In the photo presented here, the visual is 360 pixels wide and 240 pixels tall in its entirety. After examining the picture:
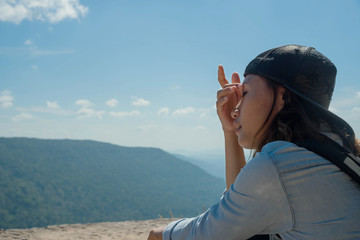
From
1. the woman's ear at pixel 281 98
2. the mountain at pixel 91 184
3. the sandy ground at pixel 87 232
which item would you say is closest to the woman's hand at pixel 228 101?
the woman's ear at pixel 281 98

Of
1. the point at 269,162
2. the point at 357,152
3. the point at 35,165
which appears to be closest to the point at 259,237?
the point at 269,162

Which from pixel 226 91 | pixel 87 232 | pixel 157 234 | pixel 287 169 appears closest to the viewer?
pixel 287 169

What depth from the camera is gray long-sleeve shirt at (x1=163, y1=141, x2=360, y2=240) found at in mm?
983

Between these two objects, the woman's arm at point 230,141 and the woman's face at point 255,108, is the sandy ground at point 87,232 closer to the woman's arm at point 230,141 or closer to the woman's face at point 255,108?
the woman's arm at point 230,141

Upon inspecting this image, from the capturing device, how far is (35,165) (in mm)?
102312

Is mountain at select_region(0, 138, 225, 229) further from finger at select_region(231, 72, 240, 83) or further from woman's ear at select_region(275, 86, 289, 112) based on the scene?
woman's ear at select_region(275, 86, 289, 112)

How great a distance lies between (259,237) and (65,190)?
103m

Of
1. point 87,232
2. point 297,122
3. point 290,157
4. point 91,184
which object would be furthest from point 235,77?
point 91,184

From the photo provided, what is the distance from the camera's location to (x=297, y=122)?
4.00ft

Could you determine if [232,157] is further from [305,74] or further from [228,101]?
[305,74]

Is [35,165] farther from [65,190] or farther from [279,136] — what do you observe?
[279,136]

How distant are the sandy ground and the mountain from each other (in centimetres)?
6842

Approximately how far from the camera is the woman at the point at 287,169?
989 mm

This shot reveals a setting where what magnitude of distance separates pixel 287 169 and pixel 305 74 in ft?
1.43
